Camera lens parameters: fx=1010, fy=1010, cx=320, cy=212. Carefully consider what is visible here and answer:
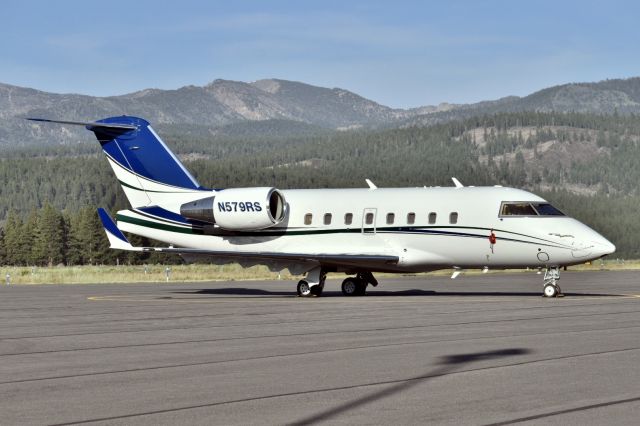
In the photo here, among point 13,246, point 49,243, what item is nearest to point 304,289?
point 49,243

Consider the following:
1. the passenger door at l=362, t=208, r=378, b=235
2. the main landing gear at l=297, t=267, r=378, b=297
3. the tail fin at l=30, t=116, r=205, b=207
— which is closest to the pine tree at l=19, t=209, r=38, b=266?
the tail fin at l=30, t=116, r=205, b=207

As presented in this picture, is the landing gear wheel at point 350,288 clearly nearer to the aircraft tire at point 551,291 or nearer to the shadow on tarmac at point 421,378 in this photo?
the aircraft tire at point 551,291

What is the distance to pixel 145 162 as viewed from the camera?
123 ft

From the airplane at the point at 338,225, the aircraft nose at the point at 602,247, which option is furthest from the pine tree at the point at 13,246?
the aircraft nose at the point at 602,247

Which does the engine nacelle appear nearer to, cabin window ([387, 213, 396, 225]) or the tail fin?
the tail fin

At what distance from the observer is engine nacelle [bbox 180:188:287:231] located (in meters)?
34.8

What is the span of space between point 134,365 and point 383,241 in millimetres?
19034

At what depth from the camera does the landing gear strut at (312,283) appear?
34.3 metres

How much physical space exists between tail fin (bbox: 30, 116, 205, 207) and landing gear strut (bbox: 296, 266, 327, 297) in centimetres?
591

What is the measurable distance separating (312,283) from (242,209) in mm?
3565

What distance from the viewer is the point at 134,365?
1539 cm

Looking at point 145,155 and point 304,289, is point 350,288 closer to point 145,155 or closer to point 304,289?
point 304,289

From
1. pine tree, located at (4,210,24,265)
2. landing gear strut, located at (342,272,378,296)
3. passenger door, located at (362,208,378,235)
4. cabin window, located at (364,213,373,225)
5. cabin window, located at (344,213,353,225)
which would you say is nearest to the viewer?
passenger door, located at (362,208,378,235)

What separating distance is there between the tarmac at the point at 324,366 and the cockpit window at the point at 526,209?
5.11m
